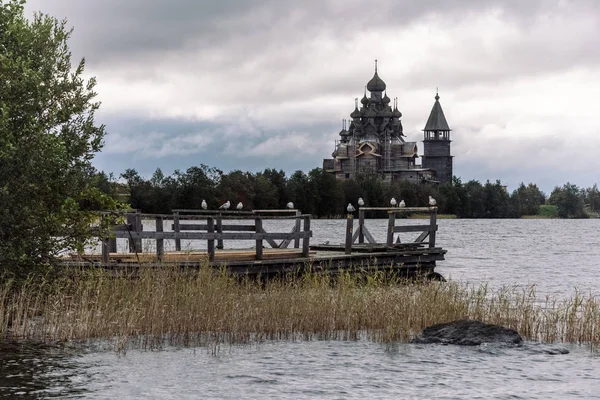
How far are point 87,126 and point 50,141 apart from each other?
57.6 inches

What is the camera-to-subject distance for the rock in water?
19.2 metres

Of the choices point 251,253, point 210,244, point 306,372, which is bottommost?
point 306,372

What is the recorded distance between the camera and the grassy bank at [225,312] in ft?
59.9

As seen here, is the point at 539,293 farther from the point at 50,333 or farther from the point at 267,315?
the point at 50,333

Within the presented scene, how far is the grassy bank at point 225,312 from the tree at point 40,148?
1050 mm

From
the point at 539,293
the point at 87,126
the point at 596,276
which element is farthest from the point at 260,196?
the point at 87,126

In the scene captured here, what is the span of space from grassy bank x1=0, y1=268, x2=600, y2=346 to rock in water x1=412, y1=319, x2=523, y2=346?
1.92 feet

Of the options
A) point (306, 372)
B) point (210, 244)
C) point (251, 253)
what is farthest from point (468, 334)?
point (251, 253)

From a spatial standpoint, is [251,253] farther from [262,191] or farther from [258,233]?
[262,191]

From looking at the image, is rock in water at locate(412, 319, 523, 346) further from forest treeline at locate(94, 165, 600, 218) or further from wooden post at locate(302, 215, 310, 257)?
forest treeline at locate(94, 165, 600, 218)

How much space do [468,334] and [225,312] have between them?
223 inches

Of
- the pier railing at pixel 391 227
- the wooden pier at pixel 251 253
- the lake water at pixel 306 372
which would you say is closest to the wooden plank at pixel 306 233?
the wooden pier at pixel 251 253

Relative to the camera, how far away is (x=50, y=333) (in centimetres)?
1812

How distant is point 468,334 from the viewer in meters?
19.3
